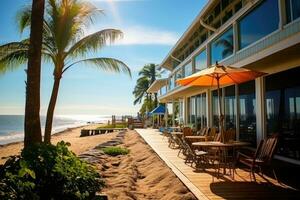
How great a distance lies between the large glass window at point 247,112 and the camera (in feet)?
32.5

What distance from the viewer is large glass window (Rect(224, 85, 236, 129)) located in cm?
1167

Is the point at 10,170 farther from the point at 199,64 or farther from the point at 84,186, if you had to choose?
the point at 199,64

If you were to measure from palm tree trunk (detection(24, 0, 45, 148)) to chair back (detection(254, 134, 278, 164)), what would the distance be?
4.28 meters

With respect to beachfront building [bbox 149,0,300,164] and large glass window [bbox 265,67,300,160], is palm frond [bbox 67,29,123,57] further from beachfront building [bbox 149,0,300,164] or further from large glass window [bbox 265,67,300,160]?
large glass window [bbox 265,67,300,160]

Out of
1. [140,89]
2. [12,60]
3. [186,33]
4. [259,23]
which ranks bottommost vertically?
[12,60]

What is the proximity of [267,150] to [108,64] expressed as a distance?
7432 millimetres

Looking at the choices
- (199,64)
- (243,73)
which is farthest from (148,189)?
(199,64)

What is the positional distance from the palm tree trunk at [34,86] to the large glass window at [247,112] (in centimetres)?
642

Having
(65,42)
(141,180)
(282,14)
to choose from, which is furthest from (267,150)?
(65,42)

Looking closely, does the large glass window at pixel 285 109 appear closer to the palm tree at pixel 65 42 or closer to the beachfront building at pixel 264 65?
the beachfront building at pixel 264 65

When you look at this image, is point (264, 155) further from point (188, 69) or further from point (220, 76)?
point (188, 69)

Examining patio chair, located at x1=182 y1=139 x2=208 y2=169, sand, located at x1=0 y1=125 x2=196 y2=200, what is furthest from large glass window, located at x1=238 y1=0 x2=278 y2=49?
sand, located at x1=0 y1=125 x2=196 y2=200

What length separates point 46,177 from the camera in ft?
13.2

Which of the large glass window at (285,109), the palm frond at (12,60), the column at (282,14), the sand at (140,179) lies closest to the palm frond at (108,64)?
the palm frond at (12,60)
